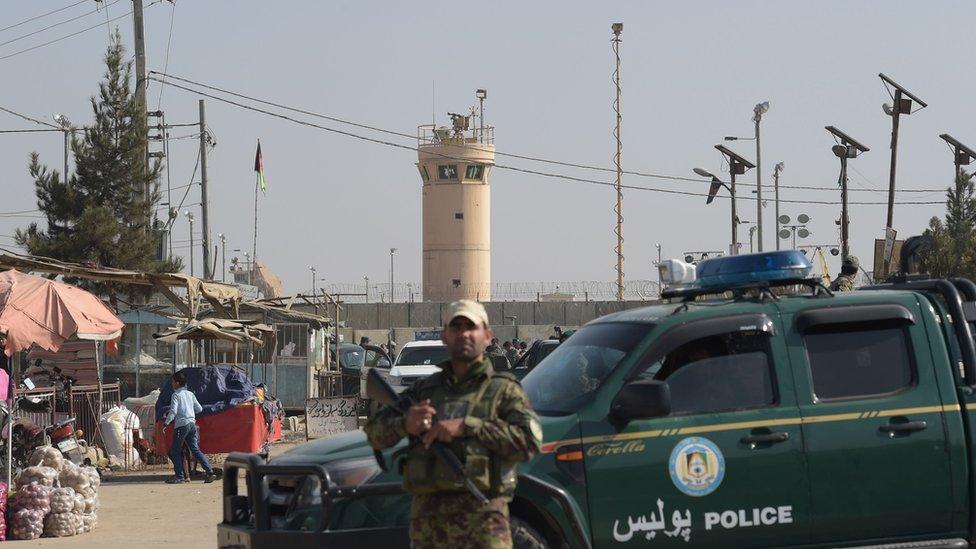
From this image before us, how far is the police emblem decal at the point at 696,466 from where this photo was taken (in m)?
7.34

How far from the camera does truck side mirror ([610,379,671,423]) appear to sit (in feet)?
23.2

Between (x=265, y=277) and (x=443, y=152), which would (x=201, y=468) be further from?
(x=265, y=277)

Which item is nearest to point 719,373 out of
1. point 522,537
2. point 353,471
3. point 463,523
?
point 522,537

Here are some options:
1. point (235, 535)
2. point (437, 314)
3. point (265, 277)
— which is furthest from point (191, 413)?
point (265, 277)

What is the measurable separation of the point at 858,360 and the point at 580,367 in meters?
1.58

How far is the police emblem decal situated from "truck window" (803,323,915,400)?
29.2 inches

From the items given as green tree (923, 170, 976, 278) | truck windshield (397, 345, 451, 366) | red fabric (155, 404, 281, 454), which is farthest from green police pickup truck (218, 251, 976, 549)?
green tree (923, 170, 976, 278)

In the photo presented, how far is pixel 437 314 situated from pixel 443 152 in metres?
11.4

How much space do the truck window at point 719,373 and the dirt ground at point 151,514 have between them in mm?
6105

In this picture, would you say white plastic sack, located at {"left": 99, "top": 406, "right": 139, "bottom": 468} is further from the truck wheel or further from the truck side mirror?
the truck side mirror

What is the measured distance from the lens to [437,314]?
61156 mm

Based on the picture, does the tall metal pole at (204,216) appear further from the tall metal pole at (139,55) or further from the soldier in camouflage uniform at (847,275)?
the soldier in camouflage uniform at (847,275)

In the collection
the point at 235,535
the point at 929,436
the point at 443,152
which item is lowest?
the point at 235,535

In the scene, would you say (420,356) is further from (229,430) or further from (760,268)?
(760,268)
